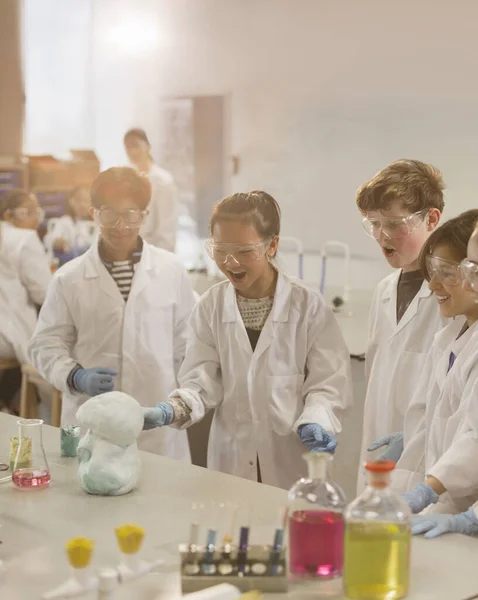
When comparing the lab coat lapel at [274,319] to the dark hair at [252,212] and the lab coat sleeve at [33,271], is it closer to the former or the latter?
the dark hair at [252,212]

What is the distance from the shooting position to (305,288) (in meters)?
2.72

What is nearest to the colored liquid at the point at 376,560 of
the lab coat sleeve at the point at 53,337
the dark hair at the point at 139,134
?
the lab coat sleeve at the point at 53,337

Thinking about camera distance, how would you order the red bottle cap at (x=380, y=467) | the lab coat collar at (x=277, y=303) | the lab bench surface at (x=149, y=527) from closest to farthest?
the red bottle cap at (x=380, y=467)
the lab bench surface at (x=149, y=527)
the lab coat collar at (x=277, y=303)

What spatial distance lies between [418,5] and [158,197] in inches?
92.2

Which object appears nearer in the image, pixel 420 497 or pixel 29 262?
pixel 420 497

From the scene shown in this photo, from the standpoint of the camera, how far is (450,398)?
2137 mm

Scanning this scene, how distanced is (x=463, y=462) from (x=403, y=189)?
960 millimetres

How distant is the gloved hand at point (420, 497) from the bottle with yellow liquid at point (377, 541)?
0.36m

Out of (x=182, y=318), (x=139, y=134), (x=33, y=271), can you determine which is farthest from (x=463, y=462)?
(x=139, y=134)

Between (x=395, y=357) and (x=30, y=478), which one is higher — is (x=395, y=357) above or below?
above

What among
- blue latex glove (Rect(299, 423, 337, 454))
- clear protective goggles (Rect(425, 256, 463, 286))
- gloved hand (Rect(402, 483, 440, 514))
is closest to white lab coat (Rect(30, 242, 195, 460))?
blue latex glove (Rect(299, 423, 337, 454))

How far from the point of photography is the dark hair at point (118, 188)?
3.07 metres

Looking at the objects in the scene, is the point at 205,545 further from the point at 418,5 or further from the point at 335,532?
the point at 418,5

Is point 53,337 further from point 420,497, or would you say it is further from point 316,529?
point 316,529
